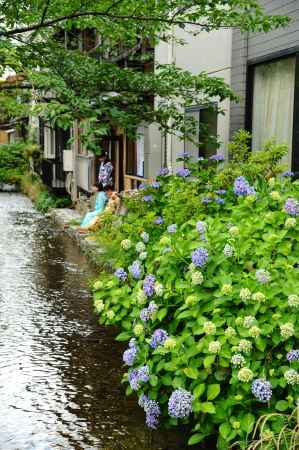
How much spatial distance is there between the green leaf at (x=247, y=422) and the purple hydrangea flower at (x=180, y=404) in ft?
0.99

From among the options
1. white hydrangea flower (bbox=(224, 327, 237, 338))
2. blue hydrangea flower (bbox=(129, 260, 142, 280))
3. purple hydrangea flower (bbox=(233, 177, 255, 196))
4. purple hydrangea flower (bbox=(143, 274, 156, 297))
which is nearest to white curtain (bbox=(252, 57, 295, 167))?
purple hydrangea flower (bbox=(233, 177, 255, 196))

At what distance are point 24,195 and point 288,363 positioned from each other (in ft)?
93.4

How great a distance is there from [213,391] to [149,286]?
0.89 m

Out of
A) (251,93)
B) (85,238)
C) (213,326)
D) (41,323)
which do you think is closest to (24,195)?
(85,238)

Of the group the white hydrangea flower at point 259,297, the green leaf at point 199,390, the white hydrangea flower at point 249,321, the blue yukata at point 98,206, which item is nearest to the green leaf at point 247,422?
the green leaf at point 199,390

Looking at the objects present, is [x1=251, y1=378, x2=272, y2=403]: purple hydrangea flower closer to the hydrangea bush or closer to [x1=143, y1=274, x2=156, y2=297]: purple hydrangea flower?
the hydrangea bush

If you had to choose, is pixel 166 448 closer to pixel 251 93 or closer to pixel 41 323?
pixel 41 323

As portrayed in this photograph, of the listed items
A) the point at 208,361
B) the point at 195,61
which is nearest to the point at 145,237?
the point at 208,361

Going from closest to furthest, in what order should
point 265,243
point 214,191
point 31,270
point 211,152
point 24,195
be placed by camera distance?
point 265,243
point 214,191
point 31,270
point 211,152
point 24,195

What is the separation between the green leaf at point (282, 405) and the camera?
3514 millimetres

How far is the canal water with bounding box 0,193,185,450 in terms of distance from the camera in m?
4.66

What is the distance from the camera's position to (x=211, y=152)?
41.4 ft

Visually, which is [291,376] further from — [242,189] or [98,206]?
[98,206]

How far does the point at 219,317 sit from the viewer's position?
382 centimetres
